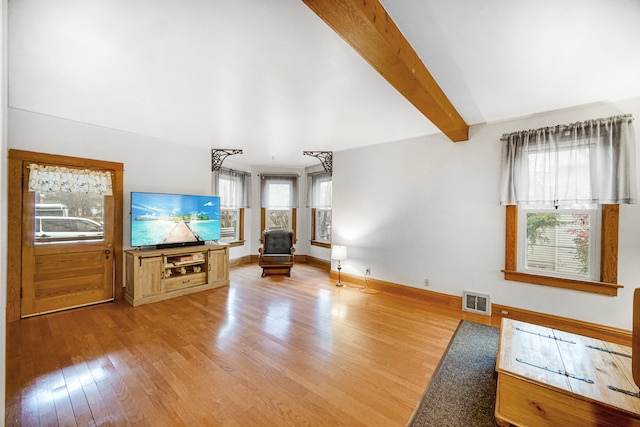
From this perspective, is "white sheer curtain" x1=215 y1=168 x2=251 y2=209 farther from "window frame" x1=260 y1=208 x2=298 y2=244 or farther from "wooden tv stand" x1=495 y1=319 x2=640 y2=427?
"wooden tv stand" x1=495 y1=319 x2=640 y2=427

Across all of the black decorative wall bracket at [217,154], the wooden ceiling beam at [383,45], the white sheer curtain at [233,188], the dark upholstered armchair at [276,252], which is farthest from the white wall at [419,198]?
the wooden ceiling beam at [383,45]

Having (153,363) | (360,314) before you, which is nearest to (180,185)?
(153,363)

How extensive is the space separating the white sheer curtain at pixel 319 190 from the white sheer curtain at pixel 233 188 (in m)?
1.46

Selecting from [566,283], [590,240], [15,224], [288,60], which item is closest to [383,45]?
[288,60]

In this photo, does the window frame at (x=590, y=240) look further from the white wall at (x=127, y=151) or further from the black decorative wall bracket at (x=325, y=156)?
the white wall at (x=127, y=151)

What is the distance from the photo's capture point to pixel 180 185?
165 inches

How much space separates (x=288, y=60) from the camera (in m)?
1.85

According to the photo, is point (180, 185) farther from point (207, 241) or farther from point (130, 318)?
point (130, 318)

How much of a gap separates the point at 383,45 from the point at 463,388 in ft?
8.11

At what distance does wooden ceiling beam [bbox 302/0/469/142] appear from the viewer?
3.79 feet

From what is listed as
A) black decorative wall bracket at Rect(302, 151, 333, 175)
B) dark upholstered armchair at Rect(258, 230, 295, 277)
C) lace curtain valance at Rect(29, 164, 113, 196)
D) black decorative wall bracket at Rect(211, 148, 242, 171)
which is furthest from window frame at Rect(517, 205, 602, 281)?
lace curtain valance at Rect(29, 164, 113, 196)

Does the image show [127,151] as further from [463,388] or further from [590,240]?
[590,240]

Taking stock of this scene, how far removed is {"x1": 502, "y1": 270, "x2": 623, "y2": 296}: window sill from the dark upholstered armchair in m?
3.57

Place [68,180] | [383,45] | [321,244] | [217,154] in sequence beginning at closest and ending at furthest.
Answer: [383,45] < [68,180] < [217,154] < [321,244]
